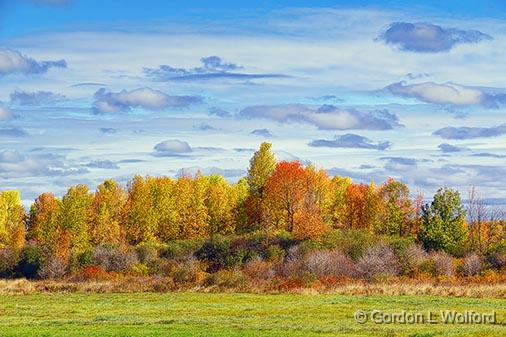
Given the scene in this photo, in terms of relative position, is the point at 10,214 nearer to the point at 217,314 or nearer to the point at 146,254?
the point at 146,254

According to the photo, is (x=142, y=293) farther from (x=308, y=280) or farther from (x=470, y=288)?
(x=470, y=288)

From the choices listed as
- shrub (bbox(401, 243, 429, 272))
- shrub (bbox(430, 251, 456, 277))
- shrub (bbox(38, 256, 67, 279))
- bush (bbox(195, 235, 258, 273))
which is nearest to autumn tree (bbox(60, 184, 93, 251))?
shrub (bbox(38, 256, 67, 279))

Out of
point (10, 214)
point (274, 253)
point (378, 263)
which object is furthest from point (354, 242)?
point (10, 214)

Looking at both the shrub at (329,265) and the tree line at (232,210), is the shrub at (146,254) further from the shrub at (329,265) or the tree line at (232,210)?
the shrub at (329,265)

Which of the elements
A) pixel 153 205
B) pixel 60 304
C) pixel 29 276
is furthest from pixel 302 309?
pixel 153 205

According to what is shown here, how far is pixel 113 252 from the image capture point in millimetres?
84875

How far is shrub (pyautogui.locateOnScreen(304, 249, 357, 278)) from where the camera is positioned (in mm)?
72812

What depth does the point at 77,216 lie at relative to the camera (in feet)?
340

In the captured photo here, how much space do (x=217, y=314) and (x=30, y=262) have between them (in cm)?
5024

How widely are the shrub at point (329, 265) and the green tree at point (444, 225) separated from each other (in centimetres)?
1624

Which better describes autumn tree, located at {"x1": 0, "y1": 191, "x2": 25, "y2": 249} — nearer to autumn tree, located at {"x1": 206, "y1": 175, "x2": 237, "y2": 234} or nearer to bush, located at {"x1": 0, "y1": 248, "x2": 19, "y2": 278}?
bush, located at {"x1": 0, "y1": 248, "x2": 19, "y2": 278}

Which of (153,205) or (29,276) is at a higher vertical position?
(153,205)

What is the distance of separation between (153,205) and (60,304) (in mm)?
57243

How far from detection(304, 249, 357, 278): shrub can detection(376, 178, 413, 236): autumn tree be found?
2867 cm
